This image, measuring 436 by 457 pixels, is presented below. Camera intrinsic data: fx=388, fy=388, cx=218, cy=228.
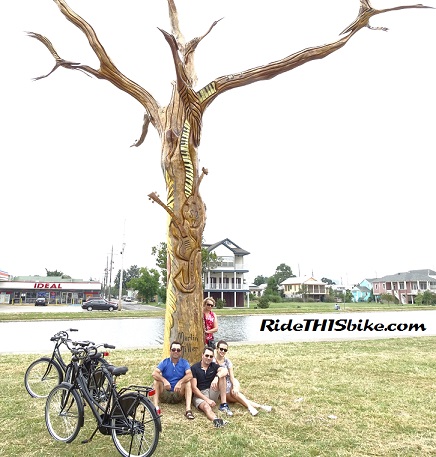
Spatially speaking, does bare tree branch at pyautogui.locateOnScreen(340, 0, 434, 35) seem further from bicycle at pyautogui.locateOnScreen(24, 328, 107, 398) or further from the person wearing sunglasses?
bicycle at pyautogui.locateOnScreen(24, 328, 107, 398)

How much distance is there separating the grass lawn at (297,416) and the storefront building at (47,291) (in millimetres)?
45534

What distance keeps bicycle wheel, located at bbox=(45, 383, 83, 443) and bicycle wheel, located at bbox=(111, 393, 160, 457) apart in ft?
1.62

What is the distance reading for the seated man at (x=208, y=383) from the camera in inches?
199

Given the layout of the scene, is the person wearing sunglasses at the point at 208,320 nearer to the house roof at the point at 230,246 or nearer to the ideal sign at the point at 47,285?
the house roof at the point at 230,246

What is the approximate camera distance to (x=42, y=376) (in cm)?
581

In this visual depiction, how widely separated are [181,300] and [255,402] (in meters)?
1.85

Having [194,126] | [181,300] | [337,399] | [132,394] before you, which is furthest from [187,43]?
[337,399]

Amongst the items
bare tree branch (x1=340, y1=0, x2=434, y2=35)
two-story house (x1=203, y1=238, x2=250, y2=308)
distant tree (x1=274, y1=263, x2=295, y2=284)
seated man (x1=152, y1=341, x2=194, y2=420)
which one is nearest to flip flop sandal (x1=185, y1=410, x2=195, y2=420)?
seated man (x1=152, y1=341, x2=194, y2=420)

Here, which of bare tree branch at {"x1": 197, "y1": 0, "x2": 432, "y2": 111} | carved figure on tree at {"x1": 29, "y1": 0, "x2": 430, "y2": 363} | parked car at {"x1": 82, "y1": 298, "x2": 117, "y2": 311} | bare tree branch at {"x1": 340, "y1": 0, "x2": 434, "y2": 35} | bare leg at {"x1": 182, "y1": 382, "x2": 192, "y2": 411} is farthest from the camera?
parked car at {"x1": 82, "y1": 298, "x2": 117, "y2": 311}

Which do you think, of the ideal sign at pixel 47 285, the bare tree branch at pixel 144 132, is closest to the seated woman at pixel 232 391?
the bare tree branch at pixel 144 132

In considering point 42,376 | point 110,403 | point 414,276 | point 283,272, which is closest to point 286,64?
point 110,403

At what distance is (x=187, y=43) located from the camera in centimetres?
711

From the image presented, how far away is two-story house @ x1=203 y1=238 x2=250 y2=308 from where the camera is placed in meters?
42.2

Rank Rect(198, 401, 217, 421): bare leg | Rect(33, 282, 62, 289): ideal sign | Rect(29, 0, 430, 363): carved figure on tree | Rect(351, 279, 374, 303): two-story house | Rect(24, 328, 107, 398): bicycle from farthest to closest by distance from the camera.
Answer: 1. Rect(351, 279, 374, 303): two-story house
2. Rect(33, 282, 62, 289): ideal sign
3. Rect(29, 0, 430, 363): carved figure on tree
4. Rect(24, 328, 107, 398): bicycle
5. Rect(198, 401, 217, 421): bare leg
